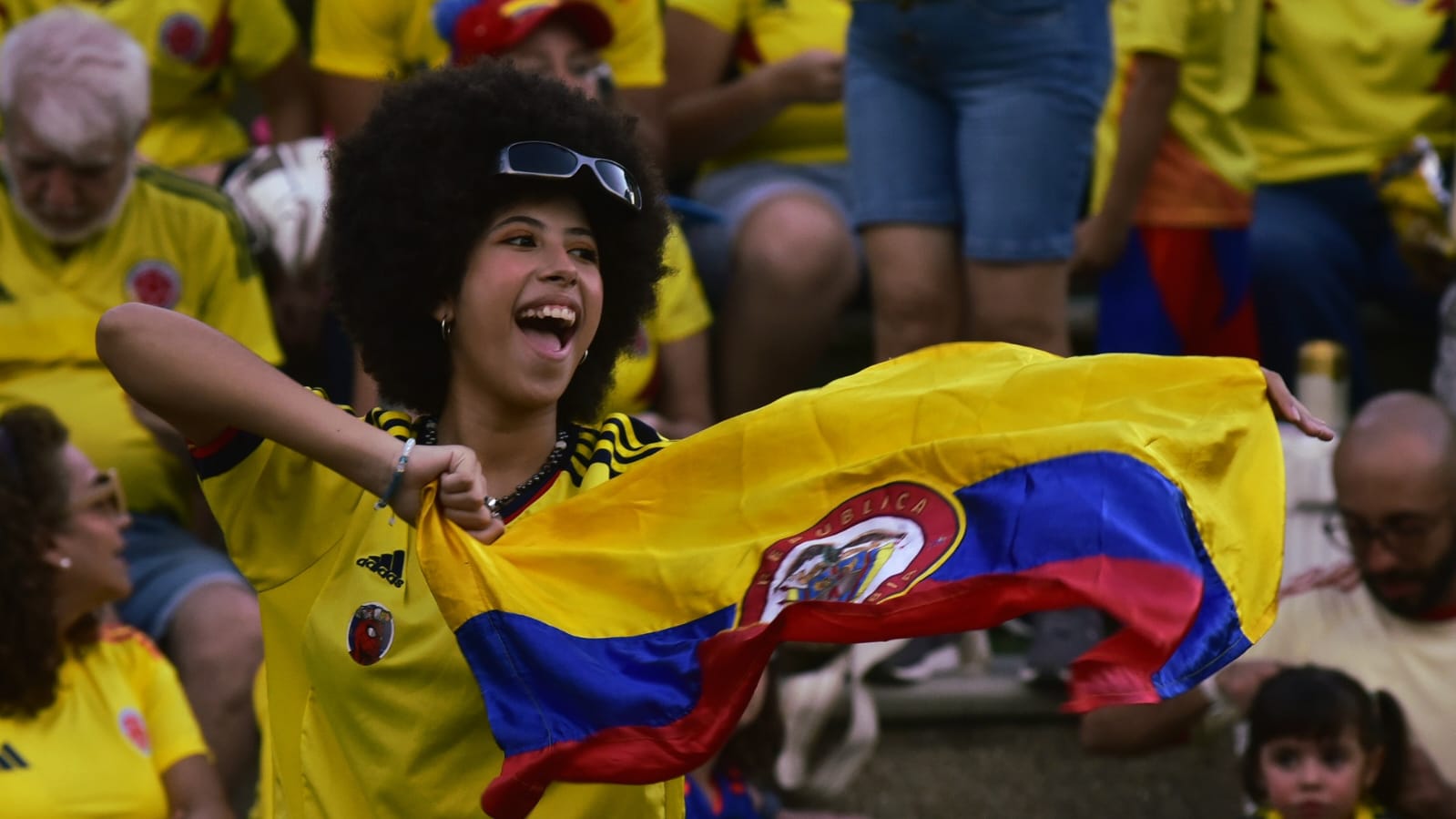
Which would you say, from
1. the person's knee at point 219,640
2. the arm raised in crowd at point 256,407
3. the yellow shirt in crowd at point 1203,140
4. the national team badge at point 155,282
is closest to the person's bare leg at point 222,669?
the person's knee at point 219,640

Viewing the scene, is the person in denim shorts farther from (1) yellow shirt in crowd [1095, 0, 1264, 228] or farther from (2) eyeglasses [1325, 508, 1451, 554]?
(2) eyeglasses [1325, 508, 1451, 554]

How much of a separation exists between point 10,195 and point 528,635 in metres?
2.90

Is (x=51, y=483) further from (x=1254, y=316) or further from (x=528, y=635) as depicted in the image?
(x=1254, y=316)

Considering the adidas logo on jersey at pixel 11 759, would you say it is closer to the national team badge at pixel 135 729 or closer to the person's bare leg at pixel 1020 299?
the national team badge at pixel 135 729

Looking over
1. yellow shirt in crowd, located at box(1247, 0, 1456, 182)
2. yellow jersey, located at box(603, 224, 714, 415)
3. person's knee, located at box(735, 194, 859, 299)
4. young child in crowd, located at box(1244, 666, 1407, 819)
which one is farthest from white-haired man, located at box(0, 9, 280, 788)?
yellow shirt in crowd, located at box(1247, 0, 1456, 182)

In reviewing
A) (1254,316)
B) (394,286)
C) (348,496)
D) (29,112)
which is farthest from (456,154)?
(1254,316)

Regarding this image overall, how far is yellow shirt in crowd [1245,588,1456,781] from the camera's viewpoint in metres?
4.53

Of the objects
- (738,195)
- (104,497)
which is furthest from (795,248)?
(104,497)

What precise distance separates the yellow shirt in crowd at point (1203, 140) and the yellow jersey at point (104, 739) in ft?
8.76

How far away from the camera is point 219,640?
15.5 feet

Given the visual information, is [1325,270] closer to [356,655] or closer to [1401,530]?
[1401,530]

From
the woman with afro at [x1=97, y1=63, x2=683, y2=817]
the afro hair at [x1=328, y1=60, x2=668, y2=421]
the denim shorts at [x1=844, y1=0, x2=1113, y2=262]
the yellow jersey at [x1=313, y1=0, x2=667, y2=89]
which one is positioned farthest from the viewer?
the yellow jersey at [x1=313, y1=0, x2=667, y2=89]

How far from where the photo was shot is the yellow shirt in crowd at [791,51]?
576 cm

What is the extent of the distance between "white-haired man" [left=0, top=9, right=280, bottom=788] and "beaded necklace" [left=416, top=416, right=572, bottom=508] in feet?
5.84
